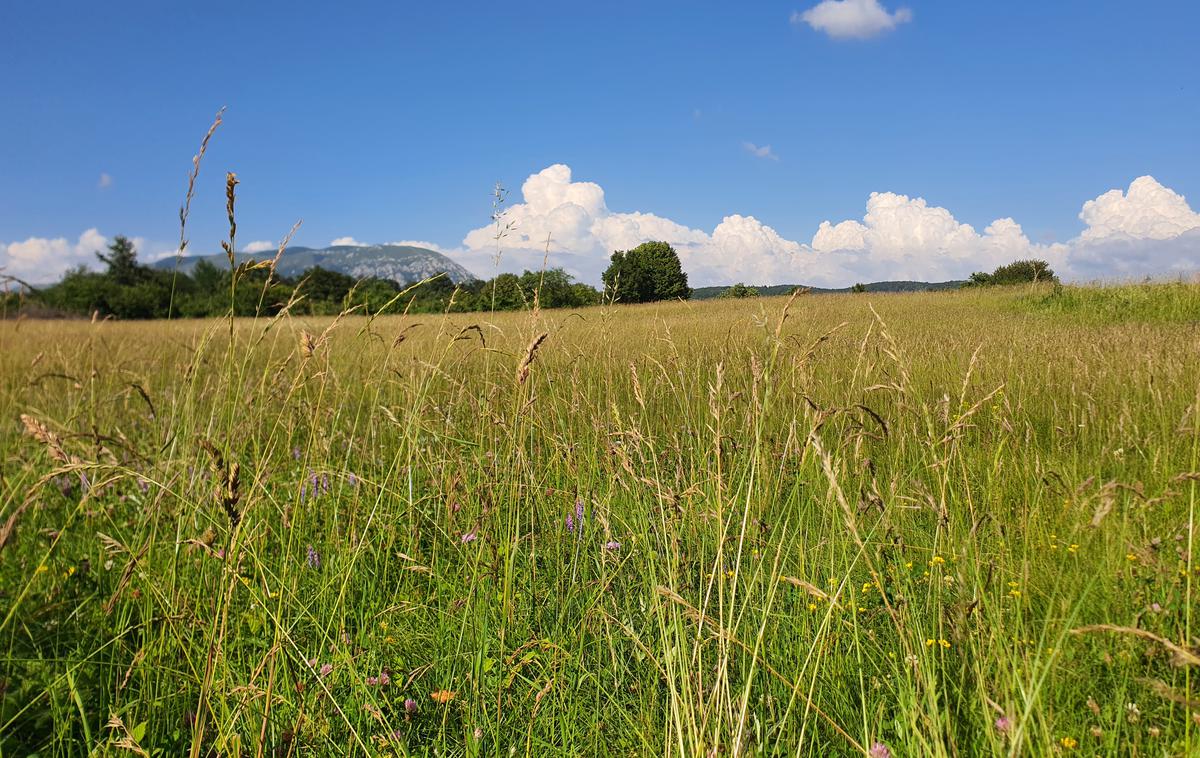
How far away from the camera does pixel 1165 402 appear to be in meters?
3.86

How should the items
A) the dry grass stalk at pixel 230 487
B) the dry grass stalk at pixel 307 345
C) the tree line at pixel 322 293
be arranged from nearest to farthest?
the dry grass stalk at pixel 230 487 → the dry grass stalk at pixel 307 345 → the tree line at pixel 322 293

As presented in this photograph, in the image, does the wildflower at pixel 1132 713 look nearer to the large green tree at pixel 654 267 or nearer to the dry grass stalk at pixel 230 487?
the dry grass stalk at pixel 230 487

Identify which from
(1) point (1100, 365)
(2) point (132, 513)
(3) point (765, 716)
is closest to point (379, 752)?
(3) point (765, 716)

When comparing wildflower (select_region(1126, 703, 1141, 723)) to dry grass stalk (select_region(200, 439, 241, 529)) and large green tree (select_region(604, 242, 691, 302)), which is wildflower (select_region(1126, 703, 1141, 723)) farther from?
large green tree (select_region(604, 242, 691, 302))

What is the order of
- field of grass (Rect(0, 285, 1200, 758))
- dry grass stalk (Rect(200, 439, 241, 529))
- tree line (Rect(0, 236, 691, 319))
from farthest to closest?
tree line (Rect(0, 236, 691, 319)) < field of grass (Rect(0, 285, 1200, 758)) < dry grass stalk (Rect(200, 439, 241, 529))

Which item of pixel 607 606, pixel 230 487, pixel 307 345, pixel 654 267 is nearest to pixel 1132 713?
pixel 607 606

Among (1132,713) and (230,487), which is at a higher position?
(230,487)

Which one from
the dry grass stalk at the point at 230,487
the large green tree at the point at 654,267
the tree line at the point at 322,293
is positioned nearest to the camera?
the dry grass stalk at the point at 230,487

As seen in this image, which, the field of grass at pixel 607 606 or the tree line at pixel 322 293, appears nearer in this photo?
the field of grass at pixel 607 606

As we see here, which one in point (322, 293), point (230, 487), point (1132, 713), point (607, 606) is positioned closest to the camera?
point (230, 487)

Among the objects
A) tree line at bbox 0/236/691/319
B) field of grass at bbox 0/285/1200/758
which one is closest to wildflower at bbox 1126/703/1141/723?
field of grass at bbox 0/285/1200/758

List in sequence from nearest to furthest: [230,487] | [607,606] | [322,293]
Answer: [230,487] < [607,606] < [322,293]

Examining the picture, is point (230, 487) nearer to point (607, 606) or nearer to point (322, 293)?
point (607, 606)

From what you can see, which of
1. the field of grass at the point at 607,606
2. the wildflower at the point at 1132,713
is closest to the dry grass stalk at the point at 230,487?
the field of grass at the point at 607,606
